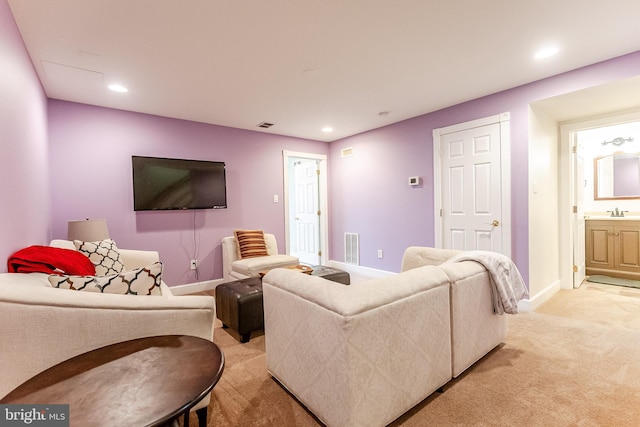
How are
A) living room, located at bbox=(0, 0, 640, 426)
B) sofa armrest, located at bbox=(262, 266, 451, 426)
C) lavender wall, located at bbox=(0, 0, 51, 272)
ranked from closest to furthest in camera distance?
sofa armrest, located at bbox=(262, 266, 451, 426) < lavender wall, located at bbox=(0, 0, 51, 272) < living room, located at bbox=(0, 0, 640, 426)

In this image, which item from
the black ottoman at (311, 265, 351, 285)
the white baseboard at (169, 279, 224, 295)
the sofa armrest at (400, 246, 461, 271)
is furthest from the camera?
the white baseboard at (169, 279, 224, 295)

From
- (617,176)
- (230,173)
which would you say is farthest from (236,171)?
(617,176)

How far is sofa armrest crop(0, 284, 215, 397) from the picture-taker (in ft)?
3.62

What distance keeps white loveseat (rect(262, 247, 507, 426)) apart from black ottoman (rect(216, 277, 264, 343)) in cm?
66

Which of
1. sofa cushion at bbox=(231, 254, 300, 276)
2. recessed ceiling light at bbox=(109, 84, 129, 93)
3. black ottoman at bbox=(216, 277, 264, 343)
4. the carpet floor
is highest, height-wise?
recessed ceiling light at bbox=(109, 84, 129, 93)

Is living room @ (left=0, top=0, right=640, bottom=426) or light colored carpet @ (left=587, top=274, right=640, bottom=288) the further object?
light colored carpet @ (left=587, top=274, right=640, bottom=288)

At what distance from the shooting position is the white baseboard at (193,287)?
155 inches

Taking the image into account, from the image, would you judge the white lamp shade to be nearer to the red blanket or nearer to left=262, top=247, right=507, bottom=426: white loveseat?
the red blanket

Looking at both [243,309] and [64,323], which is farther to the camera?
[243,309]

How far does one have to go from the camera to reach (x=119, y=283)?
1.41 m

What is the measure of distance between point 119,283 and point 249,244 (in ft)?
8.86

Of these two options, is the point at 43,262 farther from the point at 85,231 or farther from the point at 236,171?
the point at 236,171

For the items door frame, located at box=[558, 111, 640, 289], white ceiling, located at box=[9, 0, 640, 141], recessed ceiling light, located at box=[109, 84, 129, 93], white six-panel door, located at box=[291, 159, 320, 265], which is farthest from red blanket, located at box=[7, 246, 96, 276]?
door frame, located at box=[558, 111, 640, 289]

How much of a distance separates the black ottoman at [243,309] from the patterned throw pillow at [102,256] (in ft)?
3.23
